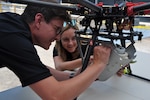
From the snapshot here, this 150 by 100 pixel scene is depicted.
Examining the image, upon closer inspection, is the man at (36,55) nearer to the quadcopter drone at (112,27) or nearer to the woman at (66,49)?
the quadcopter drone at (112,27)

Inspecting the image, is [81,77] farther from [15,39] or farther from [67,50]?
[67,50]

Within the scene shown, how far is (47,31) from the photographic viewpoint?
689 millimetres

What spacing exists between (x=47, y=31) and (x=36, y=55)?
5.2 inches

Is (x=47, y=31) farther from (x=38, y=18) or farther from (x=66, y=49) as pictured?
(x=66, y=49)

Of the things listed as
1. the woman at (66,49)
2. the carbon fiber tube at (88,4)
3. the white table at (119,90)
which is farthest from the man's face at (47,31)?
the woman at (66,49)

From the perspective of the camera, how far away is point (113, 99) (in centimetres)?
79

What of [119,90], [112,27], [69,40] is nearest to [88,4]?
[112,27]

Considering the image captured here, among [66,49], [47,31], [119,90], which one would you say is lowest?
[119,90]

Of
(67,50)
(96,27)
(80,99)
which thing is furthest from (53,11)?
(67,50)

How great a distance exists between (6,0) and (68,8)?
18 centimetres

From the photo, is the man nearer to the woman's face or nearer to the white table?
the white table

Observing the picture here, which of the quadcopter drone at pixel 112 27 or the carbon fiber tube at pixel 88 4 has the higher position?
the carbon fiber tube at pixel 88 4

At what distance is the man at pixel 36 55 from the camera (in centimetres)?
57

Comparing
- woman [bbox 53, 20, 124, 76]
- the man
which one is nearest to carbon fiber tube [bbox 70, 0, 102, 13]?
the man
